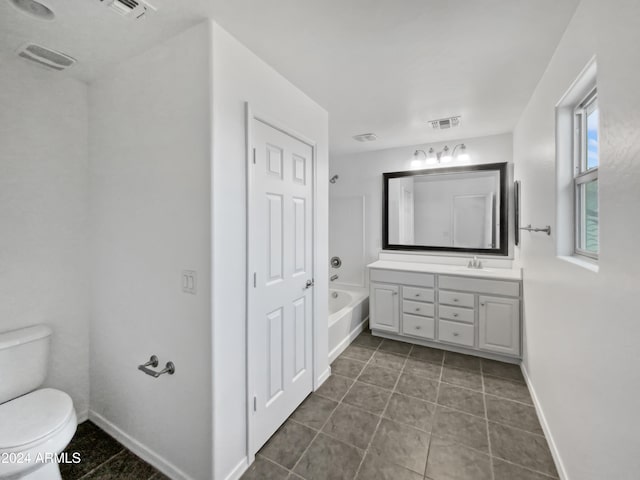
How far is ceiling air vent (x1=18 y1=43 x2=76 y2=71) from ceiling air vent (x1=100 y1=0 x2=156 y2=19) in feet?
2.08

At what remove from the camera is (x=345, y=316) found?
3.11 metres

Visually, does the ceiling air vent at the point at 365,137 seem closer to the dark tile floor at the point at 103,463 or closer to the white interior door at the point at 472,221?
the white interior door at the point at 472,221

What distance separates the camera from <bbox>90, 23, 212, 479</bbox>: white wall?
4.60 ft

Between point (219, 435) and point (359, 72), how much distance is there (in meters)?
2.26

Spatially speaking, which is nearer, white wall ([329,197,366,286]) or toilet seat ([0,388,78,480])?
toilet seat ([0,388,78,480])

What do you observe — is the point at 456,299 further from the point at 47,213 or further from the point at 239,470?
the point at 47,213

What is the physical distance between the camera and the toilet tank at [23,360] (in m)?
1.53

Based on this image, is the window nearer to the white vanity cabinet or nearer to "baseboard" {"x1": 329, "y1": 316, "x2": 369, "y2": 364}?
the white vanity cabinet

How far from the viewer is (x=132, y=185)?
168 cm

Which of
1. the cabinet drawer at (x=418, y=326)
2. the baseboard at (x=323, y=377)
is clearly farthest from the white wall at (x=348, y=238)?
the baseboard at (x=323, y=377)

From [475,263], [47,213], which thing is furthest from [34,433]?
[475,263]

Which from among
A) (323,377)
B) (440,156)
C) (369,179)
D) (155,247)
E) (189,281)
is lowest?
(323,377)

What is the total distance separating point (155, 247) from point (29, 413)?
101 cm

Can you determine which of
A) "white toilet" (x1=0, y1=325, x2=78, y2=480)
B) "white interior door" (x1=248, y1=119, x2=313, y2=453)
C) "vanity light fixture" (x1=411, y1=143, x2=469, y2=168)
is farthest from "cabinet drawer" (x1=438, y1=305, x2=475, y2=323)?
"white toilet" (x1=0, y1=325, x2=78, y2=480)
